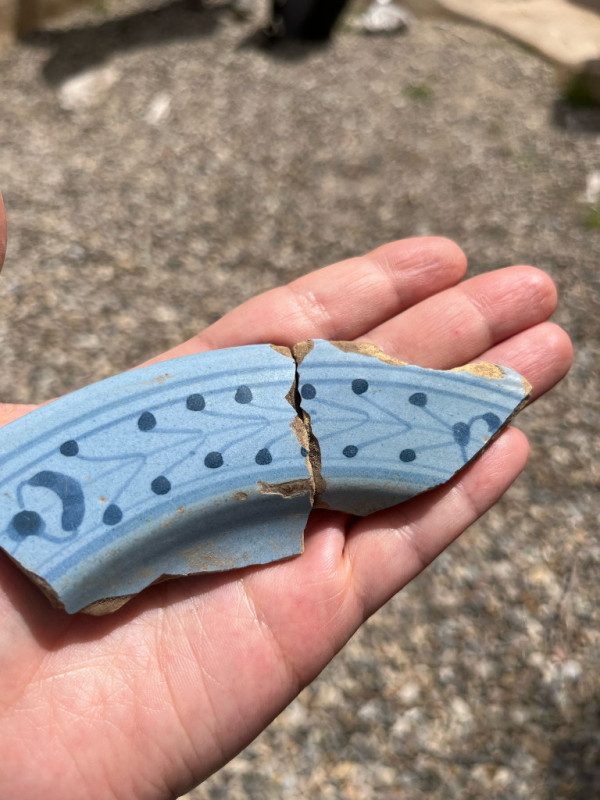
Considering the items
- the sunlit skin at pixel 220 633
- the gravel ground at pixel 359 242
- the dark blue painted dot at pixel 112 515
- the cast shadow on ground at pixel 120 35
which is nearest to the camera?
the sunlit skin at pixel 220 633

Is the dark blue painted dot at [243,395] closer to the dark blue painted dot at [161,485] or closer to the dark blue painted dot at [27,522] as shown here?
the dark blue painted dot at [161,485]

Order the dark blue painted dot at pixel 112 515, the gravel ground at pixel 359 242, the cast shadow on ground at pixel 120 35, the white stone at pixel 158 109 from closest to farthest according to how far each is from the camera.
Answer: the dark blue painted dot at pixel 112 515, the gravel ground at pixel 359 242, the white stone at pixel 158 109, the cast shadow on ground at pixel 120 35

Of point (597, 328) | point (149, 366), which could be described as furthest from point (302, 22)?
point (149, 366)

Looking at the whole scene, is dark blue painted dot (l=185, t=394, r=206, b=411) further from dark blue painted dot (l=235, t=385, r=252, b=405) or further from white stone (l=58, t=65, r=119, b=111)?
white stone (l=58, t=65, r=119, b=111)

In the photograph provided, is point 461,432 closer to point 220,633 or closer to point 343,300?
point 343,300

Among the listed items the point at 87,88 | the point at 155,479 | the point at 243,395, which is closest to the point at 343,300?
the point at 243,395

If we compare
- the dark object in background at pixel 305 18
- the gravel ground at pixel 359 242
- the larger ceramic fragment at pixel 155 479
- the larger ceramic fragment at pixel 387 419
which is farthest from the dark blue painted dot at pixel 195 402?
the dark object in background at pixel 305 18

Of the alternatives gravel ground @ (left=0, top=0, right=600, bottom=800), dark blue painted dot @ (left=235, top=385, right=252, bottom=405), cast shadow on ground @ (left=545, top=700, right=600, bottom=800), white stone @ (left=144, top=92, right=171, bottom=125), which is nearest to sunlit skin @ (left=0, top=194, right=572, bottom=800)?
dark blue painted dot @ (left=235, top=385, right=252, bottom=405)

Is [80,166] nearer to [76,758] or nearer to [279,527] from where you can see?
[279,527]
